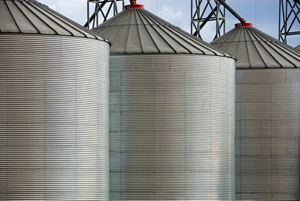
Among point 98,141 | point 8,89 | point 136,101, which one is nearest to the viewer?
point 8,89

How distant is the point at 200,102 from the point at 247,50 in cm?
1371

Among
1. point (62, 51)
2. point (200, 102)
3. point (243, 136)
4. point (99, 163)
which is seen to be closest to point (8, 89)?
point (62, 51)

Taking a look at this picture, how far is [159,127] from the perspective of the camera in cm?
5422

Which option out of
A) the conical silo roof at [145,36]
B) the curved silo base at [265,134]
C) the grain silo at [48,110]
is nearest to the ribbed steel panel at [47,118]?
the grain silo at [48,110]

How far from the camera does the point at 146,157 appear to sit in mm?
54188

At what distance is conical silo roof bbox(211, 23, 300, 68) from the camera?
65250 mm

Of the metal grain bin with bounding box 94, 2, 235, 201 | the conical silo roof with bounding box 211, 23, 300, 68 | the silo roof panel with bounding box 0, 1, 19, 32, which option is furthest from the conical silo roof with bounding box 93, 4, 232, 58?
the silo roof panel with bounding box 0, 1, 19, 32

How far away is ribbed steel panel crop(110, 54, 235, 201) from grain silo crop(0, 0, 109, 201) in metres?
4.81

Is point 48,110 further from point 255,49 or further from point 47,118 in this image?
point 255,49

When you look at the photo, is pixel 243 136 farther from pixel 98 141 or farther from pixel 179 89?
pixel 98 141

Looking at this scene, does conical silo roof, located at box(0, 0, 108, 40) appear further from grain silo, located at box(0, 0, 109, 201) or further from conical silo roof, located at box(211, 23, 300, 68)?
conical silo roof, located at box(211, 23, 300, 68)

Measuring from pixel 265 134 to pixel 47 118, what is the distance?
2324 cm

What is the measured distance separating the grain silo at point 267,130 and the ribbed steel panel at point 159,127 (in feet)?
32.1

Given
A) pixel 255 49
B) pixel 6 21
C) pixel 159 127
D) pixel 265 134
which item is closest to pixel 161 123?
pixel 159 127
